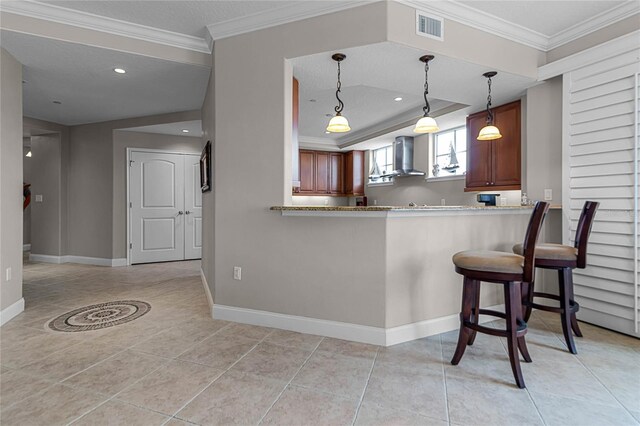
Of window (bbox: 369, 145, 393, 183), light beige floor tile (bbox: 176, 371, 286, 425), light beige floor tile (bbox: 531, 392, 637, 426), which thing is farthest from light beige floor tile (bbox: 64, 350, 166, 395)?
window (bbox: 369, 145, 393, 183)

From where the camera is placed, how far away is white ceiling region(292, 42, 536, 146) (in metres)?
2.71

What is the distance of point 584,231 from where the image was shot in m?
2.42

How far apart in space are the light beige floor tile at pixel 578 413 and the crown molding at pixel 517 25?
9.10 ft

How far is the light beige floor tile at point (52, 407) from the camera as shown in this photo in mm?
1569

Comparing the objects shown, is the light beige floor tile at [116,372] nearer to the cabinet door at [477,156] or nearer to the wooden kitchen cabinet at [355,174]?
the cabinet door at [477,156]

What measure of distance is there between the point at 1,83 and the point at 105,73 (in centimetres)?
88

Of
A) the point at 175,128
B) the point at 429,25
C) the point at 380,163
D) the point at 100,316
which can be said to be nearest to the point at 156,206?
the point at 175,128

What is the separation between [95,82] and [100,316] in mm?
2649

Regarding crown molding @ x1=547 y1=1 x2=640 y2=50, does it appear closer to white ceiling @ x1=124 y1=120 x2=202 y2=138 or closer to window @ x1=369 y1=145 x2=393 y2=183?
window @ x1=369 y1=145 x2=393 y2=183

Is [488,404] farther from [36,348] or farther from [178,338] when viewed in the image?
[36,348]

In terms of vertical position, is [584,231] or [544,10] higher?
[544,10]

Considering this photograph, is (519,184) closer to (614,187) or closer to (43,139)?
(614,187)

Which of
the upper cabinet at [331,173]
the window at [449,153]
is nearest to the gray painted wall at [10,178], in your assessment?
the upper cabinet at [331,173]

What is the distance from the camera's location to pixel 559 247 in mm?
2445
